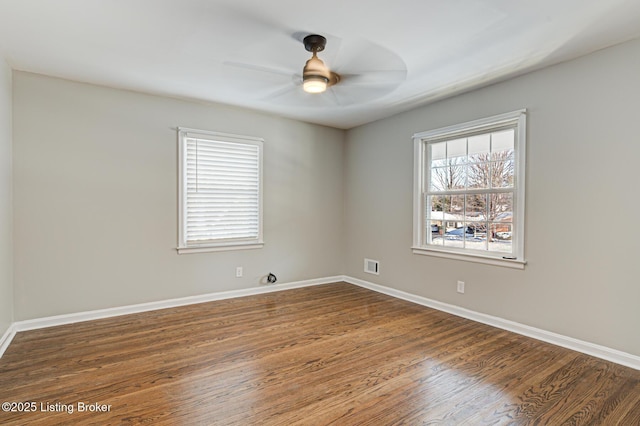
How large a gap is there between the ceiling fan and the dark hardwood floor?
7.34ft

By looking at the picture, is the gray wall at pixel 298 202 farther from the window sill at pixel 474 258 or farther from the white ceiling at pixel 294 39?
the white ceiling at pixel 294 39

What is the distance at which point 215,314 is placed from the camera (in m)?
3.79

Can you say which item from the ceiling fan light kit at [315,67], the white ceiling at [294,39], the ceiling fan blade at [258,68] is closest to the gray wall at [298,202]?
the white ceiling at [294,39]

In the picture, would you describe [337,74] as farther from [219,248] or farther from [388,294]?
[388,294]

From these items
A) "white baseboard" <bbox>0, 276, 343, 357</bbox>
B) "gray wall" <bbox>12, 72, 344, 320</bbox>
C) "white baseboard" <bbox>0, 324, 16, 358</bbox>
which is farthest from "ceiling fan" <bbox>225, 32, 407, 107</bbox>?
"white baseboard" <bbox>0, 324, 16, 358</bbox>

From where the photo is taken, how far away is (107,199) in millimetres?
3656

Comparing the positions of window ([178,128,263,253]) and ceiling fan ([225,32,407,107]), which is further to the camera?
window ([178,128,263,253])

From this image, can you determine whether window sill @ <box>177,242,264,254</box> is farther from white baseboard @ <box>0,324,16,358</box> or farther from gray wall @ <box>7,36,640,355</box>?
white baseboard @ <box>0,324,16,358</box>

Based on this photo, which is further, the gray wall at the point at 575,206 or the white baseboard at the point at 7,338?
the white baseboard at the point at 7,338

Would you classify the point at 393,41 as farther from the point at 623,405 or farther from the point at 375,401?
the point at 623,405

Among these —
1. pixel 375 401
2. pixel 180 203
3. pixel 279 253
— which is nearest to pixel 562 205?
pixel 375 401

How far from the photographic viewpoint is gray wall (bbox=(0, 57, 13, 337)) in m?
2.89

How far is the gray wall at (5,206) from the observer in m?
2.89

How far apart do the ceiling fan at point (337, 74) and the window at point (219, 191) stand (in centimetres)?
89
